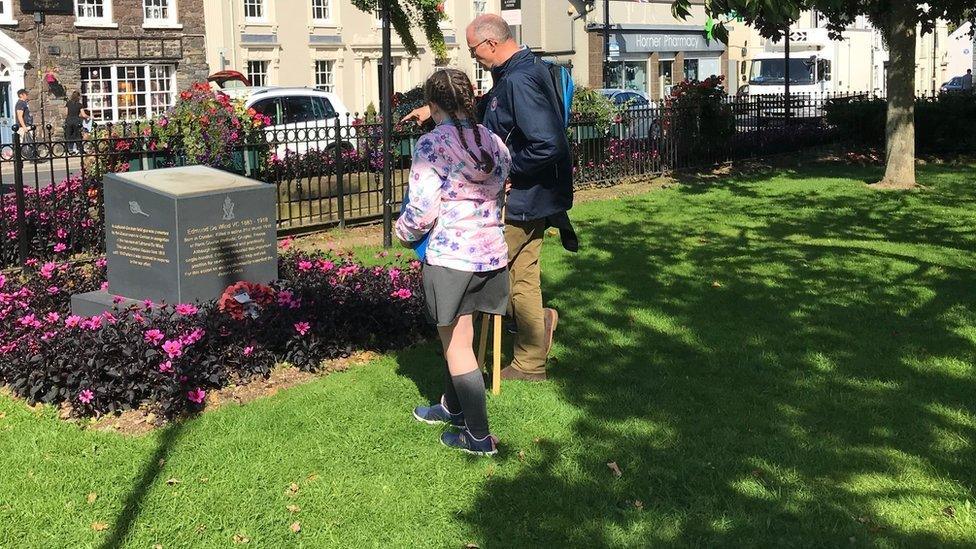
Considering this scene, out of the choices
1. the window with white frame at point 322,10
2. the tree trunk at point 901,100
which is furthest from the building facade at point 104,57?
the tree trunk at point 901,100

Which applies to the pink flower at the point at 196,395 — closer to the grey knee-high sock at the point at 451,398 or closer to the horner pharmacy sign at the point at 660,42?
the grey knee-high sock at the point at 451,398

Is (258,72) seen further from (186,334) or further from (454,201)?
(454,201)

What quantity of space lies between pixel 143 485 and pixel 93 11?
29081mm

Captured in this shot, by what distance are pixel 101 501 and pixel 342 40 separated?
3293 centimetres

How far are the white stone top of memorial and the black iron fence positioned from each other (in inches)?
85.1

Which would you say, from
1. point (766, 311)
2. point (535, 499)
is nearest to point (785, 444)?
point (535, 499)

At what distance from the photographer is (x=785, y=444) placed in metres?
4.81

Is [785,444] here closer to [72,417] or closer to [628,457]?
[628,457]

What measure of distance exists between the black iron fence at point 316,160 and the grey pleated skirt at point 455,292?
17.0 ft

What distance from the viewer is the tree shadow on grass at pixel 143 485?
4.10 meters

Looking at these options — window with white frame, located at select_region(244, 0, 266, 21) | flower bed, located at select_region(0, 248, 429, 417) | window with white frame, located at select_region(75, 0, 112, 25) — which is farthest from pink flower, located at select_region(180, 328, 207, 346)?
window with white frame, located at select_region(244, 0, 266, 21)

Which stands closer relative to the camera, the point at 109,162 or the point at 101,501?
the point at 101,501

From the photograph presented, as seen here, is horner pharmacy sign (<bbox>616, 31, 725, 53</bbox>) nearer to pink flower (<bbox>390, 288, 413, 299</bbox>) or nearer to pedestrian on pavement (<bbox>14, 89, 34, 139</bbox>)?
pedestrian on pavement (<bbox>14, 89, 34, 139</bbox>)

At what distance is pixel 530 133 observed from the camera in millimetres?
5145
